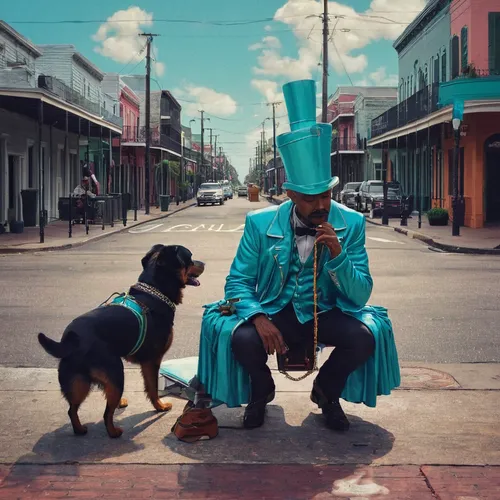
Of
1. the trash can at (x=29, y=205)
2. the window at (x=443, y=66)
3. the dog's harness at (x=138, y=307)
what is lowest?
the dog's harness at (x=138, y=307)

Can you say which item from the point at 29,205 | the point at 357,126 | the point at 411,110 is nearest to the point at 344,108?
the point at 357,126

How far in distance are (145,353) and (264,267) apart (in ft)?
2.81

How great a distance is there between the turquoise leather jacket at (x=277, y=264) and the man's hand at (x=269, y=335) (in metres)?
0.12

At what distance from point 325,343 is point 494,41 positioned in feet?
79.2

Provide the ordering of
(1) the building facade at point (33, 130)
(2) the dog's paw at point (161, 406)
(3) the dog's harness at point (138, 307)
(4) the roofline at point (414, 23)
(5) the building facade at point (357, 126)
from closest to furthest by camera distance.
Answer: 1. (3) the dog's harness at point (138, 307)
2. (2) the dog's paw at point (161, 406)
3. (1) the building facade at point (33, 130)
4. (4) the roofline at point (414, 23)
5. (5) the building facade at point (357, 126)

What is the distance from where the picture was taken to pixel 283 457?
13.5 feet

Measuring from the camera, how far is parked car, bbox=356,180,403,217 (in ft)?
103

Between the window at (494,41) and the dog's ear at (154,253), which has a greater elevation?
the window at (494,41)

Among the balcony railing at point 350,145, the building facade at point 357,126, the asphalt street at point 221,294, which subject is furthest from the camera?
the balcony railing at point 350,145

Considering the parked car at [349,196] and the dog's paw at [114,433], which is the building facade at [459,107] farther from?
the dog's paw at [114,433]

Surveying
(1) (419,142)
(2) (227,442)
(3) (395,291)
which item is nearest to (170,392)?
(2) (227,442)

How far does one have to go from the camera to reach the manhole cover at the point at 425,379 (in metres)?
5.52

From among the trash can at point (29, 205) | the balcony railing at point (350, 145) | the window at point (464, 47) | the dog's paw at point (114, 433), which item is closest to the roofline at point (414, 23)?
the window at point (464, 47)

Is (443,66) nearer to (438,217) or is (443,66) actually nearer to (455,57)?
(455,57)
